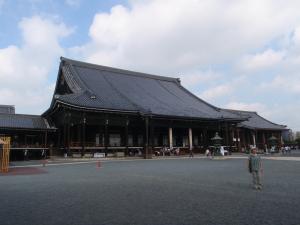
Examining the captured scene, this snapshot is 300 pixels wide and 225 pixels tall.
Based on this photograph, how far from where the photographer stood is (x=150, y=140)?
3316cm

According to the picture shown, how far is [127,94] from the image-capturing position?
3716cm

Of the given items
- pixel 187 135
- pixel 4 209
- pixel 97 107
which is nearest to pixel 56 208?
pixel 4 209

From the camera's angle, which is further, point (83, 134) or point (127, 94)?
point (127, 94)

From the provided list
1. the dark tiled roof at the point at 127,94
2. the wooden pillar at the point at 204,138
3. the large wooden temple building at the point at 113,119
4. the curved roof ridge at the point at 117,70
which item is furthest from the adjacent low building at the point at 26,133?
the wooden pillar at the point at 204,138

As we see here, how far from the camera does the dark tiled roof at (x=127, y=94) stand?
104ft

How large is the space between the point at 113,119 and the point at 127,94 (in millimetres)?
6201

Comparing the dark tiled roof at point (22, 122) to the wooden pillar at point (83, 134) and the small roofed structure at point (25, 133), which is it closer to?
the small roofed structure at point (25, 133)

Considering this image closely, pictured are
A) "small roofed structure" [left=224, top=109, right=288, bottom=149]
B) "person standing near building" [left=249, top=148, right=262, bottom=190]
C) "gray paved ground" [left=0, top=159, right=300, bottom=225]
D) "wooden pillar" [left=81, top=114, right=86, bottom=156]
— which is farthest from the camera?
"small roofed structure" [left=224, top=109, right=288, bottom=149]

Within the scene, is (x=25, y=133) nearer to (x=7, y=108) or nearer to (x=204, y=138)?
(x=7, y=108)

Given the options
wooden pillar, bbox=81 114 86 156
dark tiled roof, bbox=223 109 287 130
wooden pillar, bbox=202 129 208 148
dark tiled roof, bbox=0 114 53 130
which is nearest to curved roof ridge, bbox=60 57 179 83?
dark tiled roof, bbox=0 114 53 130

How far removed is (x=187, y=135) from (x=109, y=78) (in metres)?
12.2

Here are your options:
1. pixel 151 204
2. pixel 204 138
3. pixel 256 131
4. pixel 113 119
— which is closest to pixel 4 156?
pixel 113 119

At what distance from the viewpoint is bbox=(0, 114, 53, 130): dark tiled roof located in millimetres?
30641

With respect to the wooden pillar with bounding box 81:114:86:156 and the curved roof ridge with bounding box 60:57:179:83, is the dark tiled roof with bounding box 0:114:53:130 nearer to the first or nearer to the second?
the wooden pillar with bounding box 81:114:86:156
